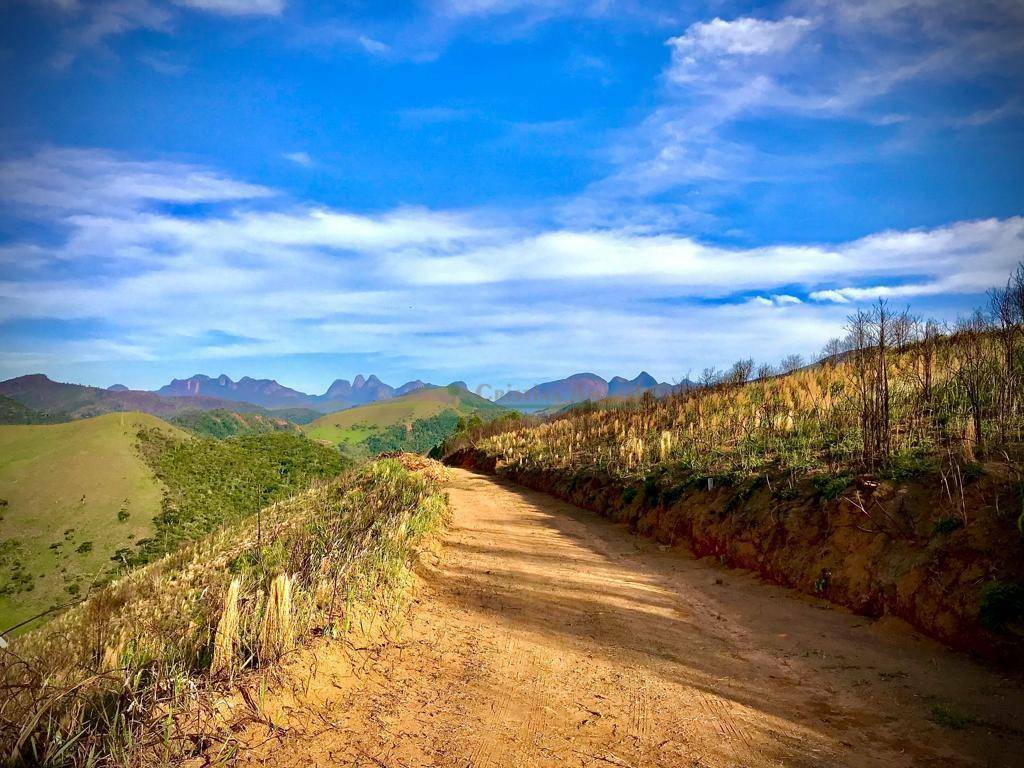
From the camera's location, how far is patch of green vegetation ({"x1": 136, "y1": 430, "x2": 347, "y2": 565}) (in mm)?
59625

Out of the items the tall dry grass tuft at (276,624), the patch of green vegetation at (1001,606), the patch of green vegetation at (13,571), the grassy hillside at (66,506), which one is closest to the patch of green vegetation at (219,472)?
the grassy hillside at (66,506)

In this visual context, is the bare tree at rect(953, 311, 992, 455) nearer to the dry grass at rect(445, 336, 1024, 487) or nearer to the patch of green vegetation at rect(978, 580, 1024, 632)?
the dry grass at rect(445, 336, 1024, 487)

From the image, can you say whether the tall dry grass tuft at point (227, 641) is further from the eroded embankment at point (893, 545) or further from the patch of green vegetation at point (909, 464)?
the patch of green vegetation at point (909, 464)

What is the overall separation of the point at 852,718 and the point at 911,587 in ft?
8.48

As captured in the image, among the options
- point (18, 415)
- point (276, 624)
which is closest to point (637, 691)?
point (276, 624)

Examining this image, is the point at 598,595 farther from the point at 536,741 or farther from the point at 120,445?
the point at 120,445

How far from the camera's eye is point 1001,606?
17.2 ft

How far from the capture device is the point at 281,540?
10000 mm

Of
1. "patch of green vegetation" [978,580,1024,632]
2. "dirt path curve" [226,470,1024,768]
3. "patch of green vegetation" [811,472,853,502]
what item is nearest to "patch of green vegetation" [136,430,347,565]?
"patch of green vegetation" [811,472,853,502]

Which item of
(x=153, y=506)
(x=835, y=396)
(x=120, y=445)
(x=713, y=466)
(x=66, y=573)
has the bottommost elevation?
(x=66, y=573)

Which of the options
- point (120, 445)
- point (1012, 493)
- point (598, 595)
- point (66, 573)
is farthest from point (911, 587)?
point (120, 445)

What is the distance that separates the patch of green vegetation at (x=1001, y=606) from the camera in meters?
5.14

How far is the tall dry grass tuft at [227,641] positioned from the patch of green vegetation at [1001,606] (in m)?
6.88

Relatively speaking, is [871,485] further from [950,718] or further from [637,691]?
[637,691]
